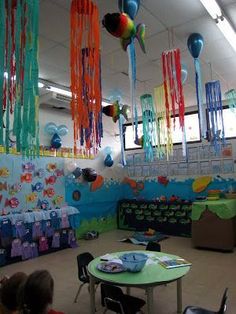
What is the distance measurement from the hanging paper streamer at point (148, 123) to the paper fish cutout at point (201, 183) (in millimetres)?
1863

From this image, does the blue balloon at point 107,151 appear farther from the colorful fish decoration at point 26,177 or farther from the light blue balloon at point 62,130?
the colorful fish decoration at point 26,177

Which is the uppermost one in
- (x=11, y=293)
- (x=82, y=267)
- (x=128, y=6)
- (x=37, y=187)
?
(x=128, y=6)

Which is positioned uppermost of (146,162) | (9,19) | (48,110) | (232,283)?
(48,110)

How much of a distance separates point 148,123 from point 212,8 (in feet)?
7.97

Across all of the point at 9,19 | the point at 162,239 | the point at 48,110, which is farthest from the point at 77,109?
the point at 162,239

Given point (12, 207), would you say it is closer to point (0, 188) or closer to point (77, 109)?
point (0, 188)

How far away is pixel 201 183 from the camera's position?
21.9 ft

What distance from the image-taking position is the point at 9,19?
1.99m

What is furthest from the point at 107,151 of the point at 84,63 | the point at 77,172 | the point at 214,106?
the point at 84,63

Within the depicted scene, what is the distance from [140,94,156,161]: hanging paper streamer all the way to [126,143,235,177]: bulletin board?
1817 mm

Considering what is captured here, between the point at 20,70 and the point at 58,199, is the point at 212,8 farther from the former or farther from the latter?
the point at 58,199

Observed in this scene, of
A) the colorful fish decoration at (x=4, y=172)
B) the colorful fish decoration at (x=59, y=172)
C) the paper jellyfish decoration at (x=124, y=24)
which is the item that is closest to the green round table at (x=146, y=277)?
the paper jellyfish decoration at (x=124, y=24)

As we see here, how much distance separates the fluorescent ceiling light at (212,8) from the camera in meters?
2.92

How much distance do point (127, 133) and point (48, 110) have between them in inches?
111
